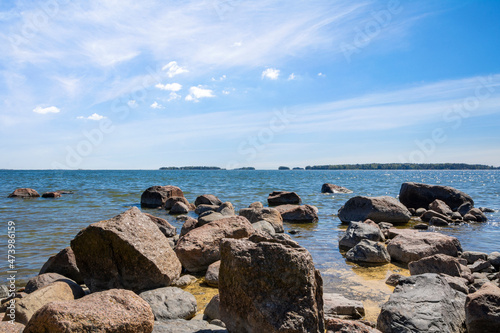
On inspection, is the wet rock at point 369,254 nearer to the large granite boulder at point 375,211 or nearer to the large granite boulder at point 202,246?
the large granite boulder at point 202,246

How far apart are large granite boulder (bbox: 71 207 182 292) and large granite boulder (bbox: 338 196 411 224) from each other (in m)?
10.6

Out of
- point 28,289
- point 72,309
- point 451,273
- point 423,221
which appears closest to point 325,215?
point 423,221

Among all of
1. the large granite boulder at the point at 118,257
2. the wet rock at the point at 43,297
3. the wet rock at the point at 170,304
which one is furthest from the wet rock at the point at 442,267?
the wet rock at the point at 43,297

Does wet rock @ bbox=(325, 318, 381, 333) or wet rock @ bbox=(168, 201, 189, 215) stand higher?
wet rock @ bbox=(325, 318, 381, 333)

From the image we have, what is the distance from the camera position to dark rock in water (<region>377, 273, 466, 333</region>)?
405cm

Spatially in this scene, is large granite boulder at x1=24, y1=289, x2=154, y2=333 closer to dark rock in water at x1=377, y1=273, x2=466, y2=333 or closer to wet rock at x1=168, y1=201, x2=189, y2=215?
dark rock in water at x1=377, y1=273, x2=466, y2=333

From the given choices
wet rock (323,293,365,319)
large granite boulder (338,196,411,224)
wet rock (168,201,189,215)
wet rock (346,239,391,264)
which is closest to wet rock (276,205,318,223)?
large granite boulder (338,196,411,224)

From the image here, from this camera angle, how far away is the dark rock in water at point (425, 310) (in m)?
4.05

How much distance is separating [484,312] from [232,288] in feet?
9.84

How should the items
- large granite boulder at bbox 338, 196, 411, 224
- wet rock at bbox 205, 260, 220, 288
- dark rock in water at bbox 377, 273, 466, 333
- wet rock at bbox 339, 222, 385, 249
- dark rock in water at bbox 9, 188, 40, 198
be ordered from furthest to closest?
dark rock in water at bbox 9, 188, 40, 198, large granite boulder at bbox 338, 196, 411, 224, wet rock at bbox 339, 222, 385, 249, wet rock at bbox 205, 260, 220, 288, dark rock in water at bbox 377, 273, 466, 333

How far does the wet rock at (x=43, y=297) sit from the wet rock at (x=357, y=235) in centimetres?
687

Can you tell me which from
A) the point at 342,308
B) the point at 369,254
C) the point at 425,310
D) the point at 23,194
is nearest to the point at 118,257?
the point at 342,308

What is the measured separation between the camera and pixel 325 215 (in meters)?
17.3

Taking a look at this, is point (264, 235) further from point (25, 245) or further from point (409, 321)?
point (25, 245)
